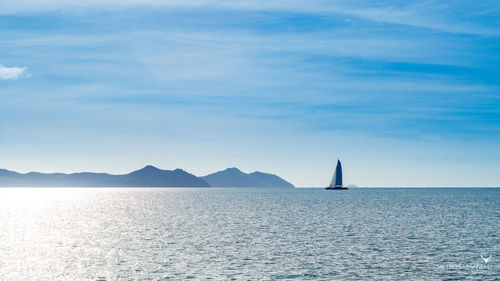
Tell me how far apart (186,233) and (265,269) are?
114 feet

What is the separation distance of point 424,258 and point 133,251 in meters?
32.9

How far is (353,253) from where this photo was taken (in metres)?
56.1

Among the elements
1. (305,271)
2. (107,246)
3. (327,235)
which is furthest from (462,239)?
(107,246)

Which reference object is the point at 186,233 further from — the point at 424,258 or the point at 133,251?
the point at 424,258

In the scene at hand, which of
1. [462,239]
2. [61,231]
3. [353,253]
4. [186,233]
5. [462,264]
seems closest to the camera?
[462,264]

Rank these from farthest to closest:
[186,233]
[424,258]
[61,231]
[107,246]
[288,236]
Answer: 1. [61,231]
2. [186,233]
3. [288,236]
4. [107,246]
5. [424,258]

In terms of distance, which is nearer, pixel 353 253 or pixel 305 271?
pixel 305 271

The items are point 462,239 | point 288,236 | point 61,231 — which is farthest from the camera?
point 61,231

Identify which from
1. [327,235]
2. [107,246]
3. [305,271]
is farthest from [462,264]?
[107,246]

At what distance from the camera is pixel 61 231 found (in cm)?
8519

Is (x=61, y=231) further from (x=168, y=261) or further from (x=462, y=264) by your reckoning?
(x=462, y=264)
